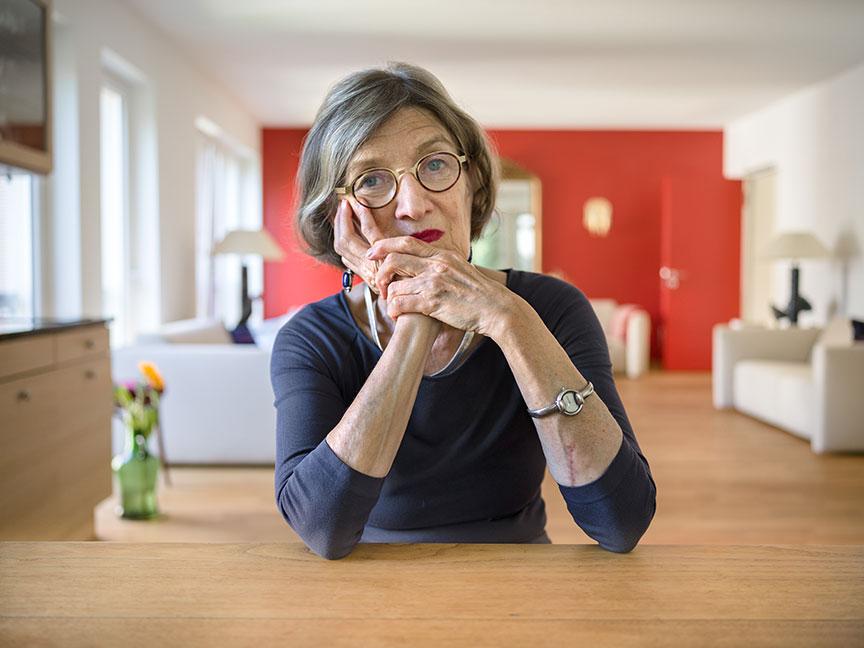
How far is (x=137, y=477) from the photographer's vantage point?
368 cm

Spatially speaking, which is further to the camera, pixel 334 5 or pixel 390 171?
pixel 334 5

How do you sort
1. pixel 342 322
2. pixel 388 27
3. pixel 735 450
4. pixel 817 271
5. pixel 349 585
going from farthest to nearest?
1. pixel 817 271
2. pixel 388 27
3. pixel 735 450
4. pixel 342 322
5. pixel 349 585

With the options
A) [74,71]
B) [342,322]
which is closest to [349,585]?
[342,322]

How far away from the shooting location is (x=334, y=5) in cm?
544

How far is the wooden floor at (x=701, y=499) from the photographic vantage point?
3529mm

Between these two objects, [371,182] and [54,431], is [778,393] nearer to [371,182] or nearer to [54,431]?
[54,431]

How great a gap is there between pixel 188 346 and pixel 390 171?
372cm

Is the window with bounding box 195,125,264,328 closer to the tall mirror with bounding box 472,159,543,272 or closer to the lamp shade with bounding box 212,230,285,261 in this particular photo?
the lamp shade with bounding box 212,230,285,261

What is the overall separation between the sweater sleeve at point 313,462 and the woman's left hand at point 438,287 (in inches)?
6.8

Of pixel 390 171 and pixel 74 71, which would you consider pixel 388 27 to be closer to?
pixel 74 71

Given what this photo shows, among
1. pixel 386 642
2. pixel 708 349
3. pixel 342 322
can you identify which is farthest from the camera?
→ pixel 708 349

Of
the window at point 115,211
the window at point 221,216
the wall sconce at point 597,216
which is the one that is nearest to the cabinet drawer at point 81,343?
the window at point 115,211

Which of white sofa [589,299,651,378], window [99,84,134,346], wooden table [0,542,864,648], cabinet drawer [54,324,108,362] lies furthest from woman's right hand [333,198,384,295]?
white sofa [589,299,651,378]

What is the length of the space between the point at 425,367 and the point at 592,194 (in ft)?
30.9
